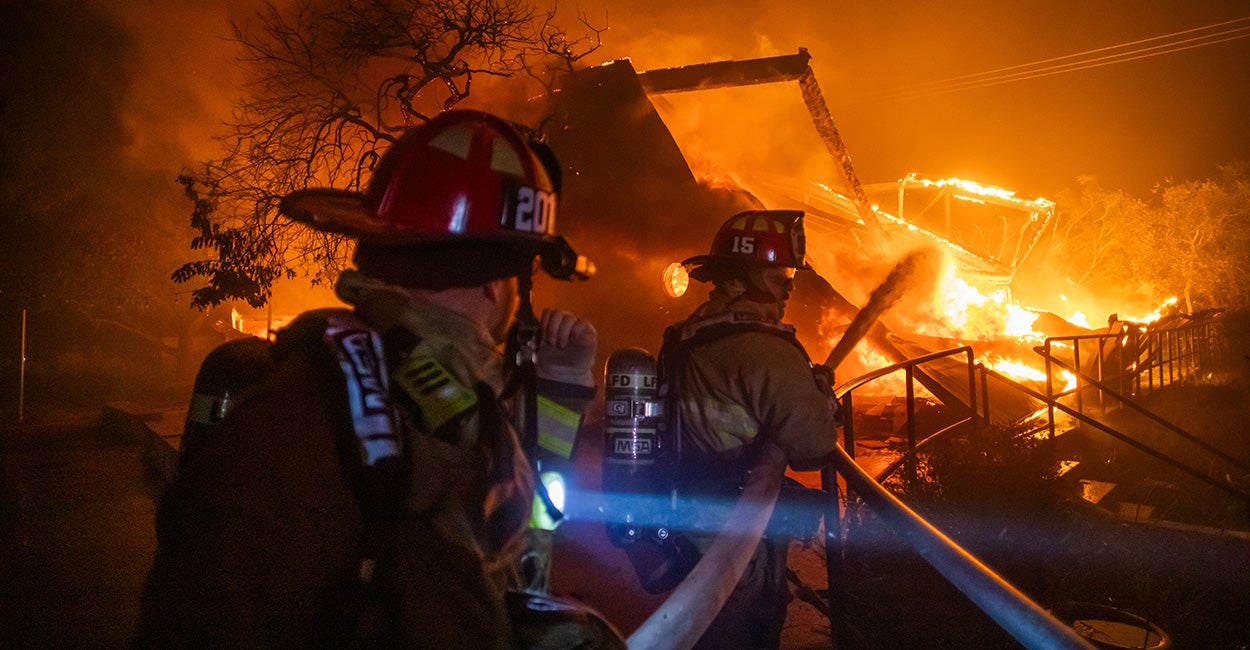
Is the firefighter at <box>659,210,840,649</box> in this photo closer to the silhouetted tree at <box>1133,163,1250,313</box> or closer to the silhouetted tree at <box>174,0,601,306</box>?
the silhouetted tree at <box>174,0,601,306</box>

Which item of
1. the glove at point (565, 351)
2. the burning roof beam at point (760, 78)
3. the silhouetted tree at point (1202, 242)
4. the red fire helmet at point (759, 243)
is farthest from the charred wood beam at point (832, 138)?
the silhouetted tree at point (1202, 242)

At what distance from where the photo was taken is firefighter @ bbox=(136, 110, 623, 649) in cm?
95

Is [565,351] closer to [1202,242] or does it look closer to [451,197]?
[451,197]

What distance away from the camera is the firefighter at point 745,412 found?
2.97 meters

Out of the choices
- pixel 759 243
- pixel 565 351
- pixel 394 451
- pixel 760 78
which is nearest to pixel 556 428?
pixel 565 351

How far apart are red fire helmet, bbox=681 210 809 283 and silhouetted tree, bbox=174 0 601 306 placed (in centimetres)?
638

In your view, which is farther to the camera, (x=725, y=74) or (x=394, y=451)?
(x=725, y=74)

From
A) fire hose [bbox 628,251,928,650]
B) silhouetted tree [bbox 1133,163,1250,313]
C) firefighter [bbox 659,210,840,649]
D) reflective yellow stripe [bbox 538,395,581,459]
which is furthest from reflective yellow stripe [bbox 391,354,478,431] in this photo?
silhouetted tree [bbox 1133,163,1250,313]

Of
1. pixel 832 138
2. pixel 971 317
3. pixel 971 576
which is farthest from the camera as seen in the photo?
pixel 971 317

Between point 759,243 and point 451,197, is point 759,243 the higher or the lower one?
the higher one

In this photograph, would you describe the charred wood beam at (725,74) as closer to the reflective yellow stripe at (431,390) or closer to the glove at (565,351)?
the glove at (565,351)

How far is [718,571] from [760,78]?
830 cm

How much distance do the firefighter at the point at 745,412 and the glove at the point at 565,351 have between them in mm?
1366

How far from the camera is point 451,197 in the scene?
55.4 inches
